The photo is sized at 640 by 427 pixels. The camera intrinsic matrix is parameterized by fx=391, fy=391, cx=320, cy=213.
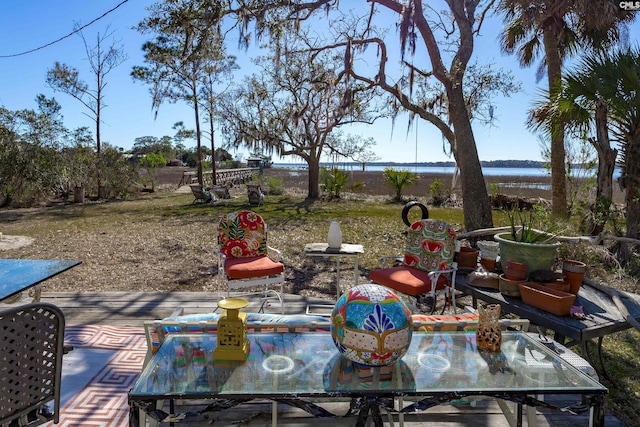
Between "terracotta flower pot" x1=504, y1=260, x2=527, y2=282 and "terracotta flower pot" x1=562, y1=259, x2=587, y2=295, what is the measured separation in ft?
0.92

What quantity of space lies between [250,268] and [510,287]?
219cm

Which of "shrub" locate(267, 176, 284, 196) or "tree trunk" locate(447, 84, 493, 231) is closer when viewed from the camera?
"tree trunk" locate(447, 84, 493, 231)

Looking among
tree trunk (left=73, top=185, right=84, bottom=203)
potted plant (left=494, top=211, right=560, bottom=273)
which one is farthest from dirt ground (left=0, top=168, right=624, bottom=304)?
tree trunk (left=73, top=185, right=84, bottom=203)

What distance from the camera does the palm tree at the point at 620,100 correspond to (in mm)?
4941

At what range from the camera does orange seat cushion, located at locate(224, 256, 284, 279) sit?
362 cm

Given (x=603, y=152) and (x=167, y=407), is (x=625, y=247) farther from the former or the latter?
(x=167, y=407)

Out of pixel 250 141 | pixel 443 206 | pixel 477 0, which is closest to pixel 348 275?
pixel 477 0

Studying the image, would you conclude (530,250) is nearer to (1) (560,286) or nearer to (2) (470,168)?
(1) (560,286)

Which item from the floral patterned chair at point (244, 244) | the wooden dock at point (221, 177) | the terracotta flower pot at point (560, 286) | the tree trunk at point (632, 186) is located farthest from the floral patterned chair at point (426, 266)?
the wooden dock at point (221, 177)

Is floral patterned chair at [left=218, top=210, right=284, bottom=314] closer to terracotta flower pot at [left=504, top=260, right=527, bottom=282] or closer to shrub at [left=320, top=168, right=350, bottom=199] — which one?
terracotta flower pot at [left=504, top=260, right=527, bottom=282]

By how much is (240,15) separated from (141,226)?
5.57 metres

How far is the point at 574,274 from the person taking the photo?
9.05 ft

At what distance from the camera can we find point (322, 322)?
79.2 inches

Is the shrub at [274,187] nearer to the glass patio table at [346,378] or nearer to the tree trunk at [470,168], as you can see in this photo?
the tree trunk at [470,168]
